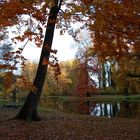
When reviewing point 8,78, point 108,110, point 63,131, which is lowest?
point 63,131

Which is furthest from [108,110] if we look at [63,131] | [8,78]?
[8,78]

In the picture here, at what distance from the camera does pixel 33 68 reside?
11631 centimetres

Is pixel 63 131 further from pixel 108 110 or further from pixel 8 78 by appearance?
pixel 108 110

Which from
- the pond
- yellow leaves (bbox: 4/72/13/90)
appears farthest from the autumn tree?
the pond

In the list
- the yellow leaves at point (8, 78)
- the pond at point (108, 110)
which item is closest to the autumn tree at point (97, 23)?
the yellow leaves at point (8, 78)

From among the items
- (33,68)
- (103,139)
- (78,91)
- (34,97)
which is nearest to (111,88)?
(78,91)

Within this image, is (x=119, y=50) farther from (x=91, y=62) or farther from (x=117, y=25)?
(x=91, y=62)

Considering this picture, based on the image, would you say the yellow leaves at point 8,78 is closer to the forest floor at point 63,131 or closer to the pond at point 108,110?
the forest floor at point 63,131

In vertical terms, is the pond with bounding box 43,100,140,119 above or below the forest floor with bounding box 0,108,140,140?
above

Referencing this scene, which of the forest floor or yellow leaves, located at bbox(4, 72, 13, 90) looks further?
the forest floor

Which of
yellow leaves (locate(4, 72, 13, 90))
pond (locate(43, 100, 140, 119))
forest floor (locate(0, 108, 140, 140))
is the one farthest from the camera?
pond (locate(43, 100, 140, 119))

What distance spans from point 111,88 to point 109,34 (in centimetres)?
6903

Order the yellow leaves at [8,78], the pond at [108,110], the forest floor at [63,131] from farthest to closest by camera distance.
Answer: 1. the pond at [108,110]
2. the forest floor at [63,131]
3. the yellow leaves at [8,78]

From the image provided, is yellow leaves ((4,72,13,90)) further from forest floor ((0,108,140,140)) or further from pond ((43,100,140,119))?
pond ((43,100,140,119))
